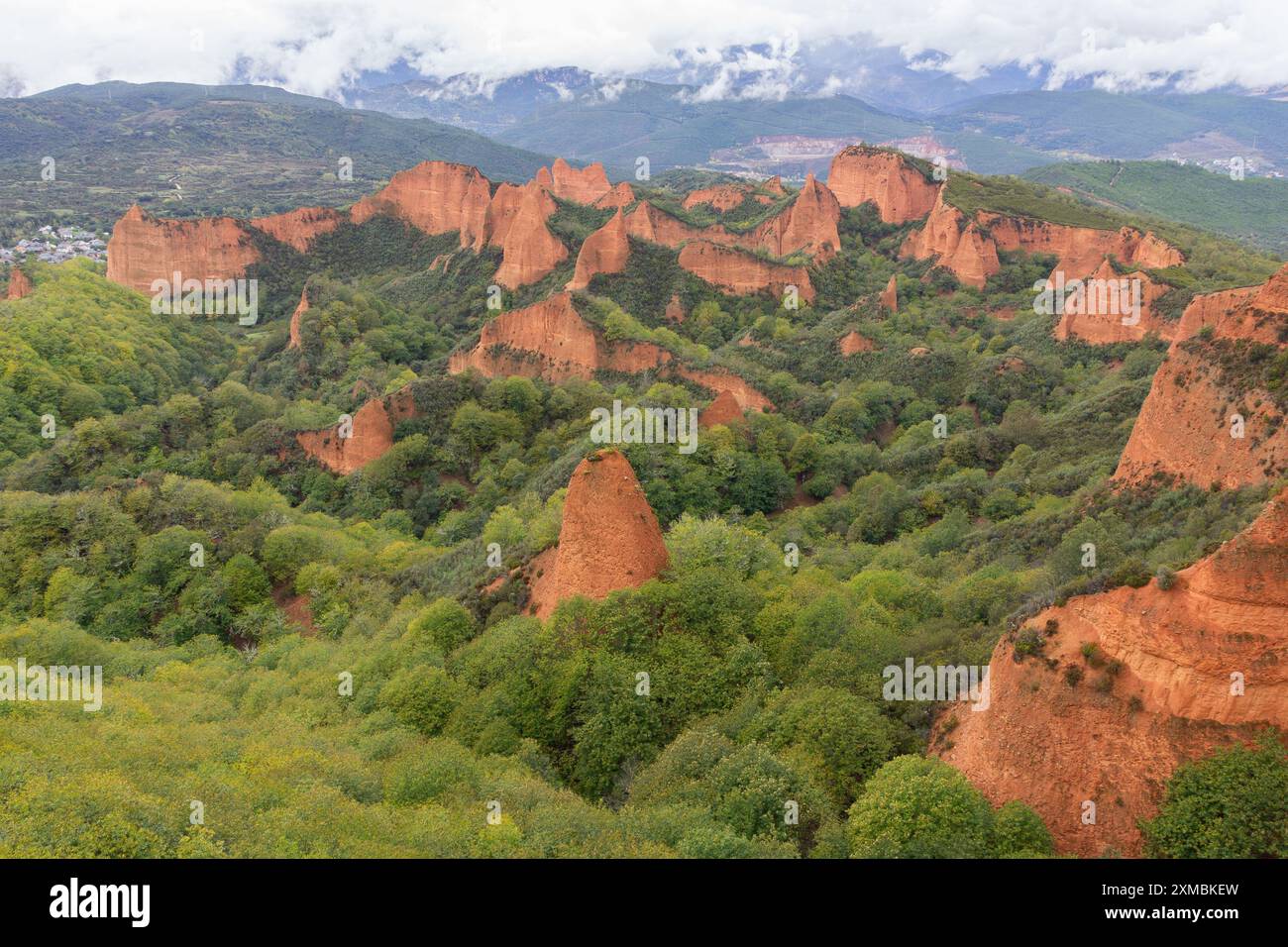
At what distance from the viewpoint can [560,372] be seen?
60312 mm

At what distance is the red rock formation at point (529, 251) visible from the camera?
274ft

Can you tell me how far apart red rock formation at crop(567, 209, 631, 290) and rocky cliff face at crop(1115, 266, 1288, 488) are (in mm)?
55929

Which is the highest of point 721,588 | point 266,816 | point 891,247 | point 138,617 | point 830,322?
point 891,247

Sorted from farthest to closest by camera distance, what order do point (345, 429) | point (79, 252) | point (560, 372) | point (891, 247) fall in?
point (79, 252)
point (891, 247)
point (560, 372)
point (345, 429)

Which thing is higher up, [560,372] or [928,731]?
[560,372]

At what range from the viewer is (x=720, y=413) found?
45.5 meters

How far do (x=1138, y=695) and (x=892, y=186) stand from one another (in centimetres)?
9830

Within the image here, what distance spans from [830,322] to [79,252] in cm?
10926

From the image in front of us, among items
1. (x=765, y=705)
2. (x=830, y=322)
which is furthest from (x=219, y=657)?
(x=830, y=322)

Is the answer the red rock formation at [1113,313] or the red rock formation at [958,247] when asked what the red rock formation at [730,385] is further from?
the red rock formation at [958,247]

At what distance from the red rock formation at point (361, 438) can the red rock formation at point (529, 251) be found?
36.5 metres

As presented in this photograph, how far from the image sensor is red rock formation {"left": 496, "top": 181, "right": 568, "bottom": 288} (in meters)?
83.6

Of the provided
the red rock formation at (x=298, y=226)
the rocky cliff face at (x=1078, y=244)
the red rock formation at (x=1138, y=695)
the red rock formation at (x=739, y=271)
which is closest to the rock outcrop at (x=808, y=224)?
the red rock formation at (x=739, y=271)

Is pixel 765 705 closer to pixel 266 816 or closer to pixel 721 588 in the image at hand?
pixel 721 588
